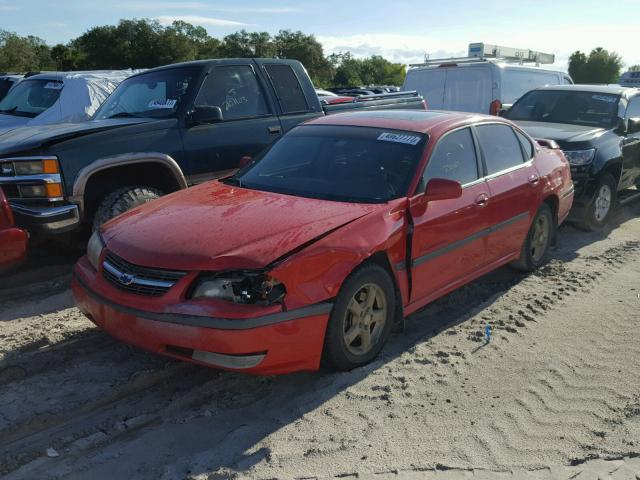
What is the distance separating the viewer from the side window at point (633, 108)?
8.76 metres

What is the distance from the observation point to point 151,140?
572cm

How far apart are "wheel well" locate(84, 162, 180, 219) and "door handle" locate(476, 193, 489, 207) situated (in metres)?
2.79

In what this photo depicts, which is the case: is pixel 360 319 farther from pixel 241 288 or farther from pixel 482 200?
pixel 482 200

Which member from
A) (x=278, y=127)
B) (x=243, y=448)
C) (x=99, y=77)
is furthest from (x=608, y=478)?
(x=99, y=77)

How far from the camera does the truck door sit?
6.10m

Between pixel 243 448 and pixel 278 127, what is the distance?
168 inches

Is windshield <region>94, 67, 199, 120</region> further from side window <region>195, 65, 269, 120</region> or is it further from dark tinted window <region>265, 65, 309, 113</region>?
dark tinted window <region>265, 65, 309, 113</region>

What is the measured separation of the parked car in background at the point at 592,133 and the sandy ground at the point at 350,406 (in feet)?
10.0

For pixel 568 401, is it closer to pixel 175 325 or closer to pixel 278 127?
pixel 175 325

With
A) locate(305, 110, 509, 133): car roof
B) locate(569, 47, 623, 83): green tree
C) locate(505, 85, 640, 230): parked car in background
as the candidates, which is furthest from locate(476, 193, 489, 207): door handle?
locate(569, 47, 623, 83): green tree

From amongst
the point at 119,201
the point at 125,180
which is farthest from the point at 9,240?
the point at 125,180

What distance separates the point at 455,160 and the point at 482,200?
1.24 feet

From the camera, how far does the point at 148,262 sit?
138 inches

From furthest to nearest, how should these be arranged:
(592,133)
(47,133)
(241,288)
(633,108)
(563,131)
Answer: (633,108), (563,131), (592,133), (47,133), (241,288)
